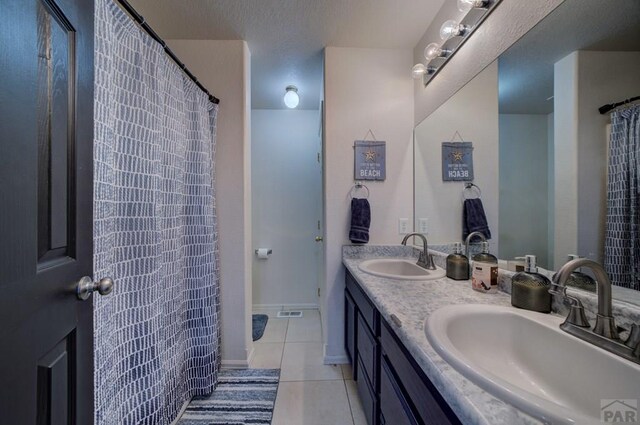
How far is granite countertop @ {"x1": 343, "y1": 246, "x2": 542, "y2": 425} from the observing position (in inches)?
17.3

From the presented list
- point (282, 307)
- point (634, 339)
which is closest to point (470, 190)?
point (634, 339)

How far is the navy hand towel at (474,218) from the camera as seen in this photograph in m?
1.29

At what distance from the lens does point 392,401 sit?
893 millimetres

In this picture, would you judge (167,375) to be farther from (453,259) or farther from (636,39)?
(636,39)

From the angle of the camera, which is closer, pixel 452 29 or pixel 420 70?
pixel 452 29

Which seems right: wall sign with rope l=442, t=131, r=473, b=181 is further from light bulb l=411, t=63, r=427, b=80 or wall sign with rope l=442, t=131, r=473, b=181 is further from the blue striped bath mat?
the blue striped bath mat

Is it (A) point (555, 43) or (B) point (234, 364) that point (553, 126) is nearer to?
(A) point (555, 43)

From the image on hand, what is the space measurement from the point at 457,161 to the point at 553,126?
23.7 inches

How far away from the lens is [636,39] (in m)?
0.67

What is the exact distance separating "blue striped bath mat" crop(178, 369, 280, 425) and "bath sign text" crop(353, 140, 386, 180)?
1.59 meters

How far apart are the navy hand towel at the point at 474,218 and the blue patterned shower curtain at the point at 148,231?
161cm

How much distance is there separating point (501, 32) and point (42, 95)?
1652 mm

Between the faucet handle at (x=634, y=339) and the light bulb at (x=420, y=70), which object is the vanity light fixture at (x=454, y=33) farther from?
the faucet handle at (x=634, y=339)

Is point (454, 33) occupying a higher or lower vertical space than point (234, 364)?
higher
